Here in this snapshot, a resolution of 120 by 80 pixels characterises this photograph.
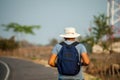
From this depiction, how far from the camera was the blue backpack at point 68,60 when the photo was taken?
291 inches

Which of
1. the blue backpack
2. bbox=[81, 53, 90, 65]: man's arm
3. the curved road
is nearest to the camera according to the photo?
the blue backpack

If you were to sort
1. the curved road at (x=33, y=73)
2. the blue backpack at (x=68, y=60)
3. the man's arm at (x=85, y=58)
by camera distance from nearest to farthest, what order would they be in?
the blue backpack at (x=68, y=60), the man's arm at (x=85, y=58), the curved road at (x=33, y=73)

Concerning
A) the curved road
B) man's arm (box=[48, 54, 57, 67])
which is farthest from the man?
the curved road

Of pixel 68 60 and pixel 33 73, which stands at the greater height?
pixel 68 60

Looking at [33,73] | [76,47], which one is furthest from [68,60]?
[33,73]

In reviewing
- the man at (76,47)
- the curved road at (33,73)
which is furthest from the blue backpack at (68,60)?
→ the curved road at (33,73)

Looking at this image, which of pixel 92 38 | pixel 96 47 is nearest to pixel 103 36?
pixel 92 38

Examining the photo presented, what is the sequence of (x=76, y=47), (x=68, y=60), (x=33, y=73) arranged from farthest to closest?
1. (x=33, y=73)
2. (x=76, y=47)
3. (x=68, y=60)

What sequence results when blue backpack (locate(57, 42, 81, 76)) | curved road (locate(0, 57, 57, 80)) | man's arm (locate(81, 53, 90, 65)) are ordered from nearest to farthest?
blue backpack (locate(57, 42, 81, 76))
man's arm (locate(81, 53, 90, 65))
curved road (locate(0, 57, 57, 80))

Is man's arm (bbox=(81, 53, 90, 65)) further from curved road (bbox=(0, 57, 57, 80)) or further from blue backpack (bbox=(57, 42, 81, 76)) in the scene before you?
curved road (bbox=(0, 57, 57, 80))

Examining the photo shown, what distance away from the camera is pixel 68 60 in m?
7.43

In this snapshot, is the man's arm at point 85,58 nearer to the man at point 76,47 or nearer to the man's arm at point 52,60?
the man at point 76,47

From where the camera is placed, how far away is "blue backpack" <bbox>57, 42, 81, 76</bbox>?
7.40 meters

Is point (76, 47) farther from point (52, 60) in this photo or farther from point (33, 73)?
point (33, 73)
